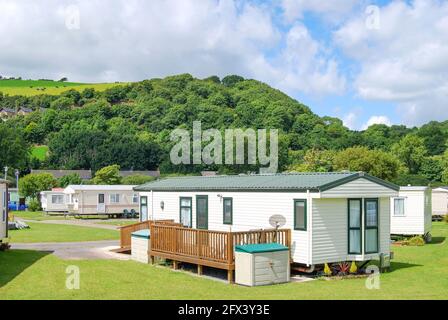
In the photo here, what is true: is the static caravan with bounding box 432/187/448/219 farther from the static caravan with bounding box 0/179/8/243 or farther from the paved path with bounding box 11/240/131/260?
the static caravan with bounding box 0/179/8/243

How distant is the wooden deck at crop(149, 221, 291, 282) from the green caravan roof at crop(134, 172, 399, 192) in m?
1.58

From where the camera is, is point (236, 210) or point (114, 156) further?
point (114, 156)

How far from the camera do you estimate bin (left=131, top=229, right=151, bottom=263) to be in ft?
63.5

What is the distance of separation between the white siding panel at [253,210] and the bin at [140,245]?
92.9 inches

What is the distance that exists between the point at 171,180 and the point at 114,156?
275ft

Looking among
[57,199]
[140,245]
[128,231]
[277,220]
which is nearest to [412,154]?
[57,199]

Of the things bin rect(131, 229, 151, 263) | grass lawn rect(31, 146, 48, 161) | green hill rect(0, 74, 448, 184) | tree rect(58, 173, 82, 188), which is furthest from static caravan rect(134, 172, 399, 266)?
grass lawn rect(31, 146, 48, 161)

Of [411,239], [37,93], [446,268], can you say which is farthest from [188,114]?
[446,268]

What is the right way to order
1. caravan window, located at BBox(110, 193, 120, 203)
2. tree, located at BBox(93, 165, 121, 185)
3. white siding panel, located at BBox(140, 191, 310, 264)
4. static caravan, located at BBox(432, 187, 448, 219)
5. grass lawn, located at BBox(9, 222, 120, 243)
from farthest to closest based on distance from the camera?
1. tree, located at BBox(93, 165, 121, 185)
2. caravan window, located at BBox(110, 193, 120, 203)
3. static caravan, located at BBox(432, 187, 448, 219)
4. grass lawn, located at BBox(9, 222, 120, 243)
5. white siding panel, located at BBox(140, 191, 310, 264)

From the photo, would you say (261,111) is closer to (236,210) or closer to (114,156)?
(114,156)

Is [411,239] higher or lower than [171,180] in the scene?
lower

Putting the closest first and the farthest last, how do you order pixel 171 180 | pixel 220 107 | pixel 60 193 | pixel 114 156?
pixel 171 180
pixel 60 193
pixel 114 156
pixel 220 107

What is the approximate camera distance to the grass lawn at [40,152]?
4513 inches

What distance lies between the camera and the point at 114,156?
107 metres
